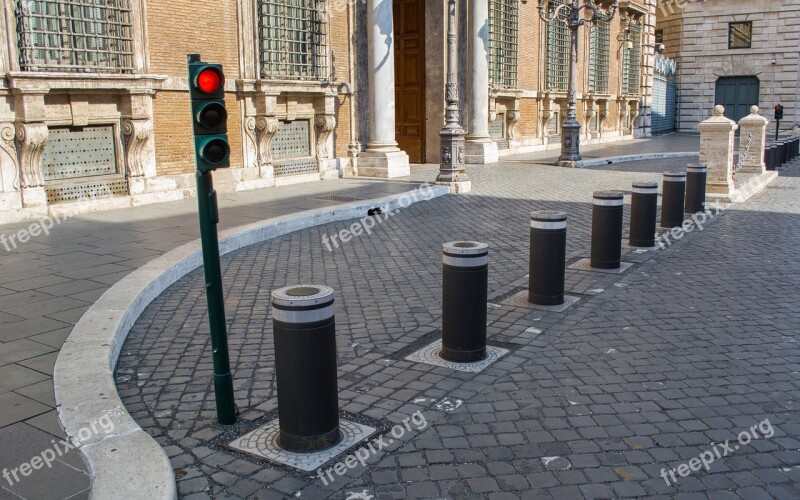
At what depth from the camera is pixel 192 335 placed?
238 inches

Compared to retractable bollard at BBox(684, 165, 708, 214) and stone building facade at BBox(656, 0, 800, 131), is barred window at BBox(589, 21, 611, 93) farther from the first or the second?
retractable bollard at BBox(684, 165, 708, 214)

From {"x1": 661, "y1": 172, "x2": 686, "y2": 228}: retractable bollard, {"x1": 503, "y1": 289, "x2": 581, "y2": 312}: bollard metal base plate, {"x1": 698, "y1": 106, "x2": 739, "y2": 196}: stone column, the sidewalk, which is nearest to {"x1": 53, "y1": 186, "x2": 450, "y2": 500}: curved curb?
the sidewalk

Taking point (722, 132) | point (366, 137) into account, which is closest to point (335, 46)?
point (366, 137)

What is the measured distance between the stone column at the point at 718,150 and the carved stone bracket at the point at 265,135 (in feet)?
27.9

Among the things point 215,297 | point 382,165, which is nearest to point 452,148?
point 382,165

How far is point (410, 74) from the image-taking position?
74.4 ft

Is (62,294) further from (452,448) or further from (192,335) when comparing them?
(452,448)

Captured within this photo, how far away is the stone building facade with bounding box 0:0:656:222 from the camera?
11359 mm

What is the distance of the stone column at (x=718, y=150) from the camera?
13469 millimetres

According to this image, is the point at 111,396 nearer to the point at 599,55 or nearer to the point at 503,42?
the point at 503,42

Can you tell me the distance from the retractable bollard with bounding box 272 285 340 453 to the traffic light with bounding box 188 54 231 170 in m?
0.85

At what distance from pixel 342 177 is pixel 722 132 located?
28.5 feet

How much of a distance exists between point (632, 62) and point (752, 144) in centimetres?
2053

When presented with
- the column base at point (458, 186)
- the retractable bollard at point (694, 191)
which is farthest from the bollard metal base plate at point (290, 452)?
the column base at point (458, 186)
